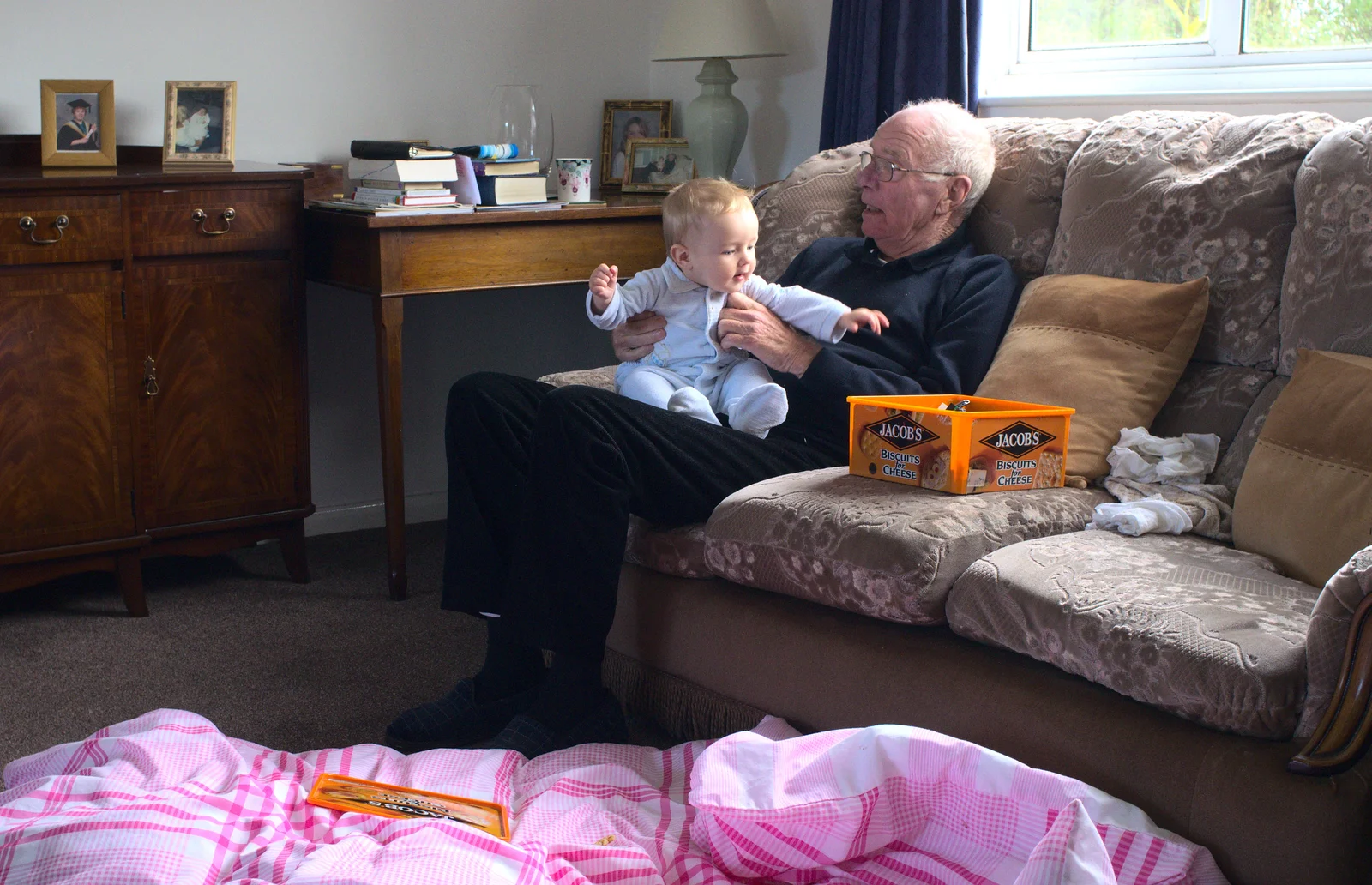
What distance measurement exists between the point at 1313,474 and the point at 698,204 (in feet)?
3.32

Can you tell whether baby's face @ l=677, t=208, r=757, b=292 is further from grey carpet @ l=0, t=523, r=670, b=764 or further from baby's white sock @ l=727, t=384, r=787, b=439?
grey carpet @ l=0, t=523, r=670, b=764

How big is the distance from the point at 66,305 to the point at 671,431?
1.30 metres

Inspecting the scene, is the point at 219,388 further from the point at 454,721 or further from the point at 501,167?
the point at 454,721

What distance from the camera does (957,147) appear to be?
7.45 ft

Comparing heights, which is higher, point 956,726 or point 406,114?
point 406,114

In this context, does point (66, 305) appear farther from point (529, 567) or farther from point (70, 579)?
point (529, 567)

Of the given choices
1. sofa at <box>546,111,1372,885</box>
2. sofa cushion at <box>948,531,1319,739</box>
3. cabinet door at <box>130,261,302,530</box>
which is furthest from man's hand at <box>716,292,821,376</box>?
cabinet door at <box>130,261,302,530</box>

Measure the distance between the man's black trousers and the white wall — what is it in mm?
1342

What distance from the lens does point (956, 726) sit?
1.65m

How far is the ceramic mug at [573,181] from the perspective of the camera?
2.96m

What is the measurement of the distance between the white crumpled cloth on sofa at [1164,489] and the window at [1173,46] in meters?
0.85

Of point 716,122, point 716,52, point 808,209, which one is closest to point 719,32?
point 716,52

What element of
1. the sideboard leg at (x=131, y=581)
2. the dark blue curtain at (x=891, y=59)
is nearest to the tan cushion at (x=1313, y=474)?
the dark blue curtain at (x=891, y=59)

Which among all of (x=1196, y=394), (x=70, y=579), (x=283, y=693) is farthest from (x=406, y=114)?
(x=1196, y=394)
